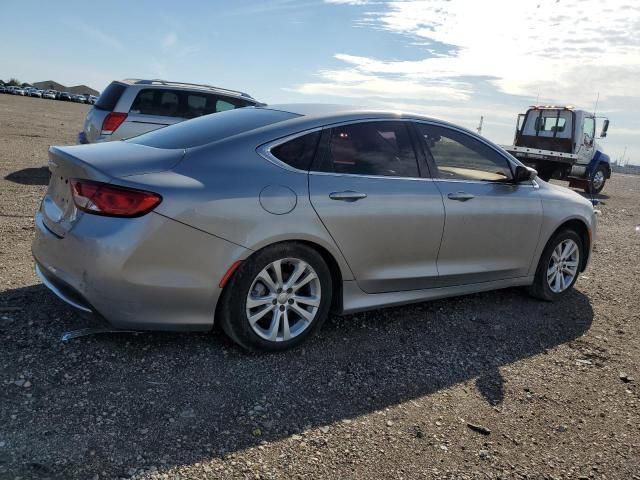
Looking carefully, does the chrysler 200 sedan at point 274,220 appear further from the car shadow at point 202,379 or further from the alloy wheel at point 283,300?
the car shadow at point 202,379

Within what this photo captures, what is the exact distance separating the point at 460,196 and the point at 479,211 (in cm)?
25

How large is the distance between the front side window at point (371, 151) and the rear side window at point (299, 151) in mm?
100

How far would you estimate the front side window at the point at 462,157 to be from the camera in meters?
4.44

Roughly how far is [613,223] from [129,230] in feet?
35.0

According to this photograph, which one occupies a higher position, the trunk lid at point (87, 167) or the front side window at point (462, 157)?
the front side window at point (462, 157)

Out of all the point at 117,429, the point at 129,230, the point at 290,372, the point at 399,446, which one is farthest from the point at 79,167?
the point at 399,446

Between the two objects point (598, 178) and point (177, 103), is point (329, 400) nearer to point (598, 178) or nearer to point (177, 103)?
point (177, 103)

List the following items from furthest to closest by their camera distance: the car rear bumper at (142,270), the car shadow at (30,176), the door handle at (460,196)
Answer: the car shadow at (30,176) < the door handle at (460,196) < the car rear bumper at (142,270)

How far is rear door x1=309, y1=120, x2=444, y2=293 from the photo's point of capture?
12.4ft

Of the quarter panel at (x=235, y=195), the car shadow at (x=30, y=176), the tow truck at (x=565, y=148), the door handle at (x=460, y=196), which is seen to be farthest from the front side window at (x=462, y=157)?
the tow truck at (x=565, y=148)

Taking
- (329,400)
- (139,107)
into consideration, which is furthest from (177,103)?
(329,400)

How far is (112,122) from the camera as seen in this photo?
919 cm

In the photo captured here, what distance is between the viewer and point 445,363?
12.9 feet

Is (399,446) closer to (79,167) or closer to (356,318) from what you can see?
(356,318)
